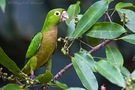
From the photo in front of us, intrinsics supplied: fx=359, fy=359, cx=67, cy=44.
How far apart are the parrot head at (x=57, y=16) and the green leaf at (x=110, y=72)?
11.3 inches

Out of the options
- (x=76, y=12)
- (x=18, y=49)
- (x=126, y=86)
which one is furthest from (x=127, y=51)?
(x=126, y=86)

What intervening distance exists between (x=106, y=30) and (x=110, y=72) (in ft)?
0.74

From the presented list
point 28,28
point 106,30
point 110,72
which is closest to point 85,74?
point 110,72

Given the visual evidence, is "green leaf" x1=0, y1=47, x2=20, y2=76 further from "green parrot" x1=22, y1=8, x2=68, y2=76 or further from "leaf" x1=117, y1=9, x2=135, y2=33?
"leaf" x1=117, y1=9, x2=135, y2=33

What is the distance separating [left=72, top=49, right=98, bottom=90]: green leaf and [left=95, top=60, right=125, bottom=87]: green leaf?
Answer: 38 millimetres

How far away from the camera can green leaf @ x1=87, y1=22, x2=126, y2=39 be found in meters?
1.16

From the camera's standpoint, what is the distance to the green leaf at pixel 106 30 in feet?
3.82

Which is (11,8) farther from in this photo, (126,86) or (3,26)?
(126,86)

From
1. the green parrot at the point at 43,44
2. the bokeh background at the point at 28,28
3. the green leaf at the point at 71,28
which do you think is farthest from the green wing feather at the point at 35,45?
the bokeh background at the point at 28,28

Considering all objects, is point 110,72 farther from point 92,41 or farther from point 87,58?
point 92,41

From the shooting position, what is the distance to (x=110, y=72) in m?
1.00

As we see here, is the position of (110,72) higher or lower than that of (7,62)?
lower

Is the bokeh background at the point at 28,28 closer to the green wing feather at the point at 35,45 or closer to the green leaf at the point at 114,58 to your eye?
the green wing feather at the point at 35,45

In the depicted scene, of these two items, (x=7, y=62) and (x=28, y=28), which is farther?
(x=28, y=28)
